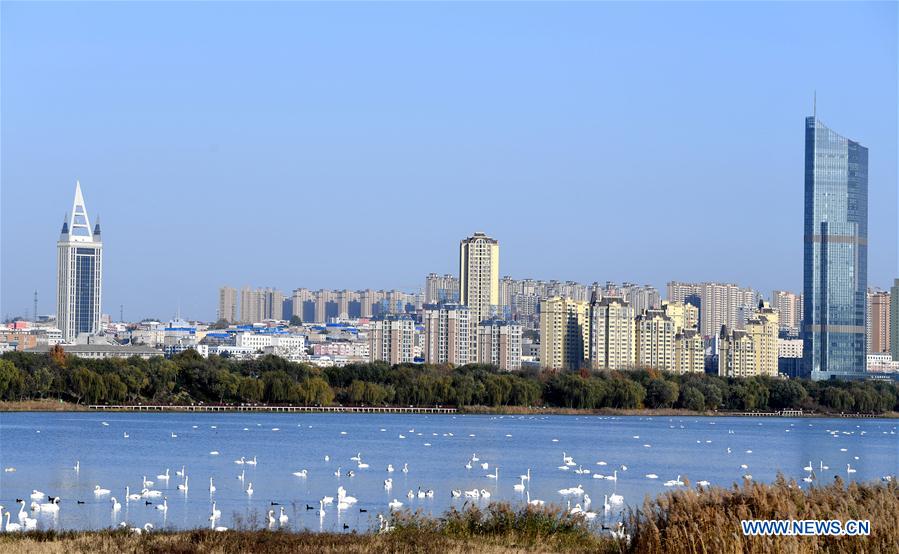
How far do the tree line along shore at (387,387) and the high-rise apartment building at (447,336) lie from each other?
49.0 m

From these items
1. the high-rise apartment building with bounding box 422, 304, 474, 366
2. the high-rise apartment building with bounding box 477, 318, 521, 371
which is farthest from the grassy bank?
the high-rise apartment building with bounding box 422, 304, 474, 366

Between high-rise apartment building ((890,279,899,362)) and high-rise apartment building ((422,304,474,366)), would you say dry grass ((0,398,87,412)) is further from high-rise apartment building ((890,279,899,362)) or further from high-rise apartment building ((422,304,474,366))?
high-rise apartment building ((890,279,899,362))

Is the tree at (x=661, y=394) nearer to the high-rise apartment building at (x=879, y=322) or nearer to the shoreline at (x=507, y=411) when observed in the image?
the shoreline at (x=507, y=411)

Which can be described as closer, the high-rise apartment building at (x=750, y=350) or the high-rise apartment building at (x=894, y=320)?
the high-rise apartment building at (x=750, y=350)

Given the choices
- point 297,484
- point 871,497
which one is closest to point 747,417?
→ point 297,484

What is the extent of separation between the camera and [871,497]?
31.3 ft

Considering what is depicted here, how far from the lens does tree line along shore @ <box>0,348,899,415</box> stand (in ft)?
186

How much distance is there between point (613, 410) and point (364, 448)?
30.8m

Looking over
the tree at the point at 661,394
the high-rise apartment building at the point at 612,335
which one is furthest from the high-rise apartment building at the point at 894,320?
the tree at the point at 661,394

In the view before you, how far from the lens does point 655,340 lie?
11662 cm

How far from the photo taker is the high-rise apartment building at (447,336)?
125250 millimetres

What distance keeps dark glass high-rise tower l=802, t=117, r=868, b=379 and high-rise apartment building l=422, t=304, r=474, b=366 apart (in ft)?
93.2

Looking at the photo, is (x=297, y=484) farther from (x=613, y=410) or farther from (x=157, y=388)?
(x=613, y=410)

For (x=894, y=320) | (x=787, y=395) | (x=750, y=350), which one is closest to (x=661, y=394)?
(x=787, y=395)
